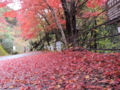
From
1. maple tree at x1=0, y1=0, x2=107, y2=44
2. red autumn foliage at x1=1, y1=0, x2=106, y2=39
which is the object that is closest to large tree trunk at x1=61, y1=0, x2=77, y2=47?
maple tree at x1=0, y1=0, x2=107, y2=44

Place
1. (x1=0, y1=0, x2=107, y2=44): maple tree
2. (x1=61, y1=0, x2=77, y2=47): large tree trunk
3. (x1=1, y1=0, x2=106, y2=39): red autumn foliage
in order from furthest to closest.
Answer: (x1=1, y1=0, x2=106, y2=39): red autumn foliage, (x1=0, y1=0, x2=107, y2=44): maple tree, (x1=61, y1=0, x2=77, y2=47): large tree trunk

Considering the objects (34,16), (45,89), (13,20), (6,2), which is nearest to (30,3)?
(6,2)

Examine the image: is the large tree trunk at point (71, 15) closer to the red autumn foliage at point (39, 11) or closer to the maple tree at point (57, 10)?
the maple tree at point (57, 10)

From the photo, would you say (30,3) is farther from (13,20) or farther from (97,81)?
(13,20)

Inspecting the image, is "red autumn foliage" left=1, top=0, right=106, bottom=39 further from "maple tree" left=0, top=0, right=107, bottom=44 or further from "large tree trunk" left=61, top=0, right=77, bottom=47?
"large tree trunk" left=61, top=0, right=77, bottom=47

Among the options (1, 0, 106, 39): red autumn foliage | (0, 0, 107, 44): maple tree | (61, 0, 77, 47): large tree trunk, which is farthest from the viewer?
(1, 0, 106, 39): red autumn foliage

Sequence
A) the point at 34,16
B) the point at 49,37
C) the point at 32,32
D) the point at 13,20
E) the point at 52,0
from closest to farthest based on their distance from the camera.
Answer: the point at 52,0 < the point at 34,16 < the point at 32,32 < the point at 49,37 < the point at 13,20

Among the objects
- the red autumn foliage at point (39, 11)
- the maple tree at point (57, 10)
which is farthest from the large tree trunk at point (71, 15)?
the red autumn foliage at point (39, 11)

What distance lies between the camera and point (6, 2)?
9.75 metres

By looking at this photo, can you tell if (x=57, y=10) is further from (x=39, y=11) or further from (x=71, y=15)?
(x=71, y=15)

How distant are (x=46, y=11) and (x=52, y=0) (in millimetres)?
5626

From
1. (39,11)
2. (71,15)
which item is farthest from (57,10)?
(71,15)

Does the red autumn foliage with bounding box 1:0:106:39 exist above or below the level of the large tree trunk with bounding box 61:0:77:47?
above

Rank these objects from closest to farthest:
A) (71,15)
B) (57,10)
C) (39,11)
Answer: (71,15), (57,10), (39,11)
